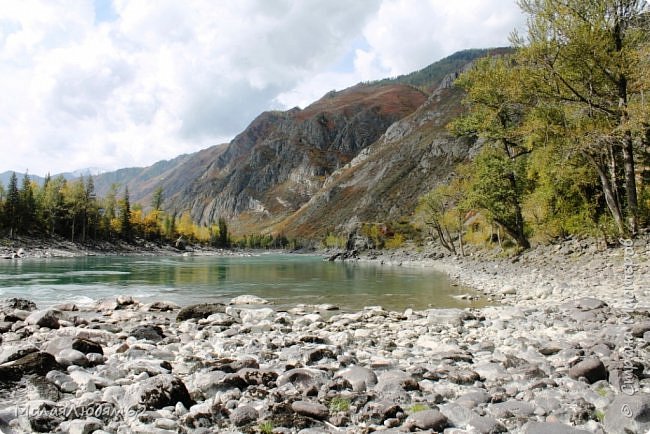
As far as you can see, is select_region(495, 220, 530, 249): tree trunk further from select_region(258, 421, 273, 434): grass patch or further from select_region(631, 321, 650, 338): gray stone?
select_region(258, 421, 273, 434): grass patch

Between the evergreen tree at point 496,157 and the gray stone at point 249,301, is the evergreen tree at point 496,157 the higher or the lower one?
the higher one

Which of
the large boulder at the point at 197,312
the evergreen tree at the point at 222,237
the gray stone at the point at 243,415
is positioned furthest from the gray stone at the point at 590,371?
the evergreen tree at the point at 222,237

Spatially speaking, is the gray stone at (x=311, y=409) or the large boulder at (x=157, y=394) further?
the large boulder at (x=157, y=394)

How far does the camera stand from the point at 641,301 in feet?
37.5

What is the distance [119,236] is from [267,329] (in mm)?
113138

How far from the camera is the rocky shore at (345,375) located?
4883 mm

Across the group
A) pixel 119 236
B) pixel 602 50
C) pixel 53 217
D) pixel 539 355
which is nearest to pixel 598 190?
pixel 602 50

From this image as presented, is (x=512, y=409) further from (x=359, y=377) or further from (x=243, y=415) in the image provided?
(x=243, y=415)

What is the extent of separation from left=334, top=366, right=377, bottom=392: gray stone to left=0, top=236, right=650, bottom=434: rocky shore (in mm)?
21

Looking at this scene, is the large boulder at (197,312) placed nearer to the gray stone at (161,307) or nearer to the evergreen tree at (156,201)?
the gray stone at (161,307)

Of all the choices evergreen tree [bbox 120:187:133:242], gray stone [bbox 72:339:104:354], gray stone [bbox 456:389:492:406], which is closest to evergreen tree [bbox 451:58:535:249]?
gray stone [bbox 456:389:492:406]

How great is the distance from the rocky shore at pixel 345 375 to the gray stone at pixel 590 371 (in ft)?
0.06

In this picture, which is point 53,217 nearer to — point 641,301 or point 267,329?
point 267,329

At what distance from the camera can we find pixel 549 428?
4.44 m
